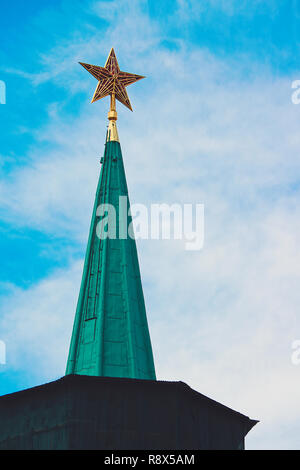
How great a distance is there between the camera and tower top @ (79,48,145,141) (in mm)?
50219

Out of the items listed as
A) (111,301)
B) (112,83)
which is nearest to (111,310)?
(111,301)

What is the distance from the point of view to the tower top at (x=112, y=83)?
5022 cm

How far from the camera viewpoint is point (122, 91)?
5128cm

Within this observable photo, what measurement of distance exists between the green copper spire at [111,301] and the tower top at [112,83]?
3533 millimetres

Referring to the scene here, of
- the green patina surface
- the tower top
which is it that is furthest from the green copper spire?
the tower top

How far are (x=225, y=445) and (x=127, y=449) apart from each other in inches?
232

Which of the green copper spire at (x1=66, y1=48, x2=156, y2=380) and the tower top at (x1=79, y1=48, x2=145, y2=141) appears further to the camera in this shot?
the tower top at (x1=79, y1=48, x2=145, y2=141)

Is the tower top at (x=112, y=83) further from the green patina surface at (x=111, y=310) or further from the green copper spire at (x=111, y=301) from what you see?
the green patina surface at (x=111, y=310)

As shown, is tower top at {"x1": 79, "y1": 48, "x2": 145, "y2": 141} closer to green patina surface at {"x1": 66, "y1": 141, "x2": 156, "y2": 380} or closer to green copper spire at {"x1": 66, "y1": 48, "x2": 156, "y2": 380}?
green copper spire at {"x1": 66, "y1": 48, "x2": 156, "y2": 380}

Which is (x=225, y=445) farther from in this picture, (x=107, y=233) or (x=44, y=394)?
(x=107, y=233)

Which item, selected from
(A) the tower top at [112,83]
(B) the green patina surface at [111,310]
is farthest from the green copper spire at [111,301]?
(A) the tower top at [112,83]

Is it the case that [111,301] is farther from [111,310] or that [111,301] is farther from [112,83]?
[112,83]
